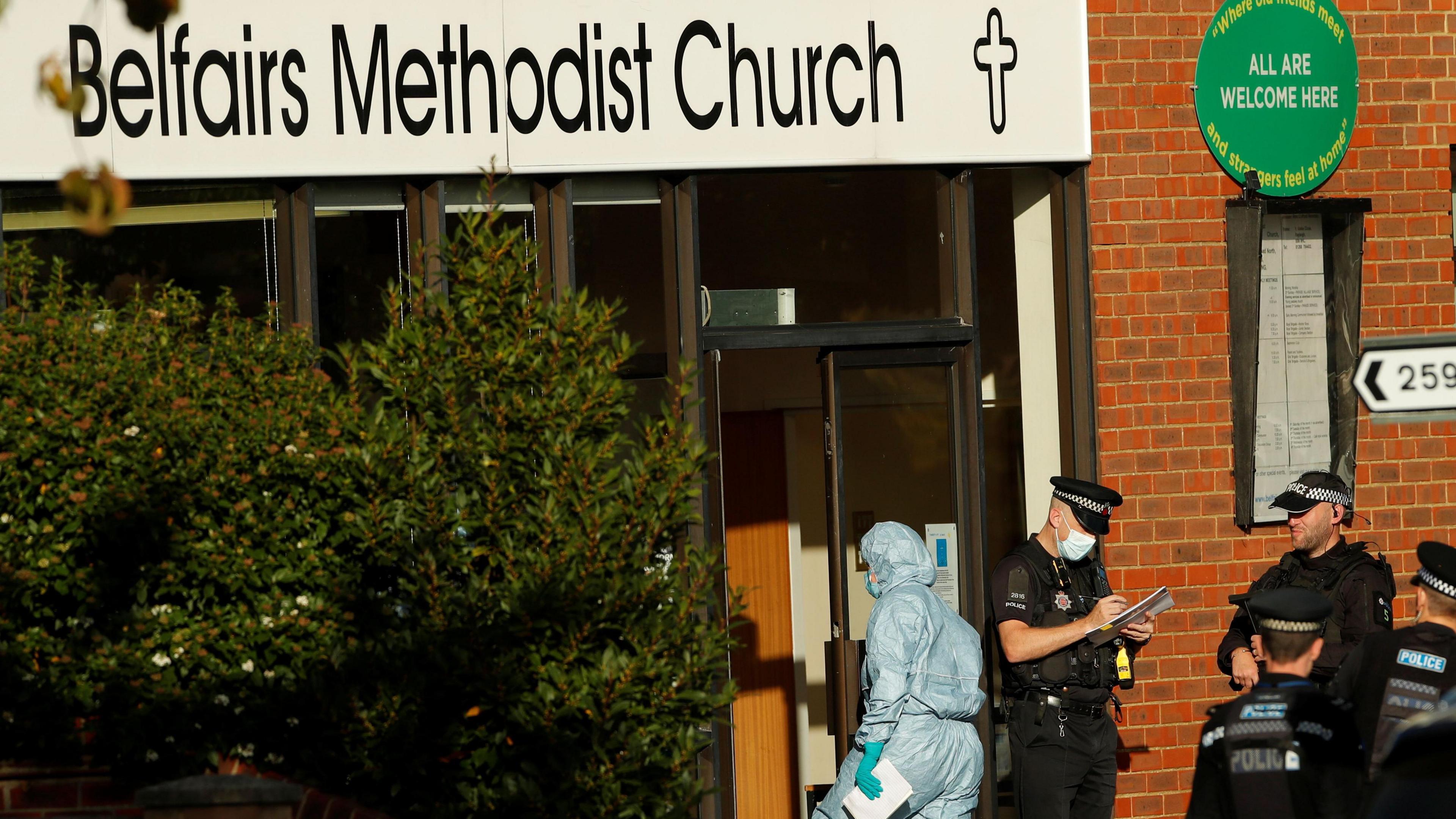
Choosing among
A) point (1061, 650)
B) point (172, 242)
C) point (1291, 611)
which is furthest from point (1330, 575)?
point (172, 242)

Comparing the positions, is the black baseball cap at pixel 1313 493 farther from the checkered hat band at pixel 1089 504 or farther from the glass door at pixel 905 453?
the glass door at pixel 905 453

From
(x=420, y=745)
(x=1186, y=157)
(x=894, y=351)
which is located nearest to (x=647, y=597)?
(x=420, y=745)

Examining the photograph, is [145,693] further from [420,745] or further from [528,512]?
[528,512]

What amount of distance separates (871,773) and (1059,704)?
1.02m

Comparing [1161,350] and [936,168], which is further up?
[936,168]

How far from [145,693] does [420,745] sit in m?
1.01

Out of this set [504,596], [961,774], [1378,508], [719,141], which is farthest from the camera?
[1378,508]

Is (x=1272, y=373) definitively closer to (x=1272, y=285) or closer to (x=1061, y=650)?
(x=1272, y=285)

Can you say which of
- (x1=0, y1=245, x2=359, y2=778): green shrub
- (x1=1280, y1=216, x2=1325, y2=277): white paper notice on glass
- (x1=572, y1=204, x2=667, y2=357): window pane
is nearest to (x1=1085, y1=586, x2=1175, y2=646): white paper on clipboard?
(x1=1280, y1=216, x2=1325, y2=277): white paper notice on glass

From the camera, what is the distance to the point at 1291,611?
172 inches

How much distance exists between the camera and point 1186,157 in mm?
7969

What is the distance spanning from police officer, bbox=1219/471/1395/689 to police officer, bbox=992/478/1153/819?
0.51 metres

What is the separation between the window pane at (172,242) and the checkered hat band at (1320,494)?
477 centimetres

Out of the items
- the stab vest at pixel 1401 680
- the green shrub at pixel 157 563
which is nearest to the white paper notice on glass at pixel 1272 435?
the stab vest at pixel 1401 680
